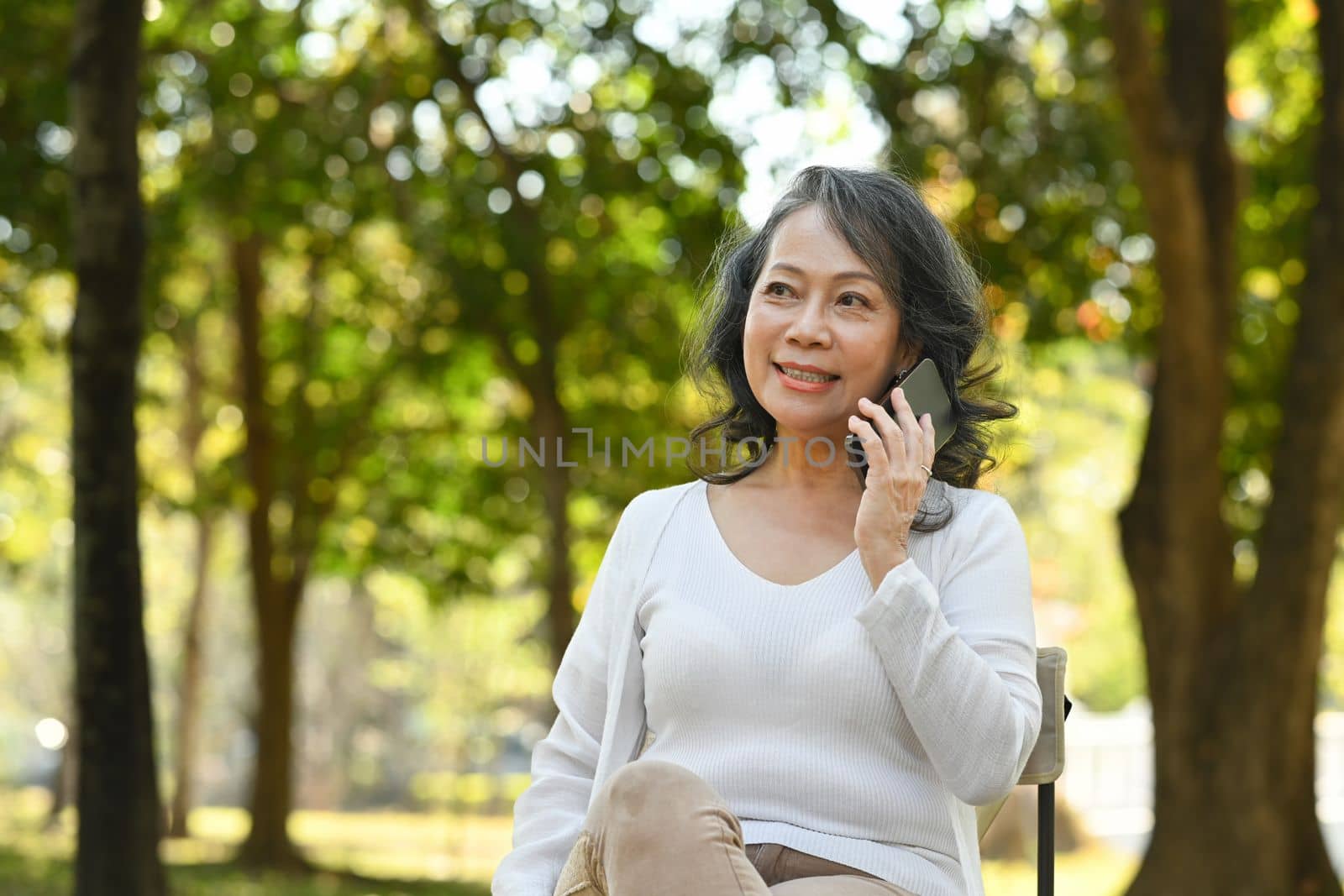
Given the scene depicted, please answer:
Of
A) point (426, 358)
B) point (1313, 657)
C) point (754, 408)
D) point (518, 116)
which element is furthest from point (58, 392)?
point (754, 408)

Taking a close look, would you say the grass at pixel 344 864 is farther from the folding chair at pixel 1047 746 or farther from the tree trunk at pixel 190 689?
the folding chair at pixel 1047 746

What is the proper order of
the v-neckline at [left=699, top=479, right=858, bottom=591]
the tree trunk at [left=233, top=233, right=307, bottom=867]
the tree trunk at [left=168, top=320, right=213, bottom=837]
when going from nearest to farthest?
the v-neckline at [left=699, top=479, right=858, bottom=591], the tree trunk at [left=233, top=233, right=307, bottom=867], the tree trunk at [left=168, top=320, right=213, bottom=837]

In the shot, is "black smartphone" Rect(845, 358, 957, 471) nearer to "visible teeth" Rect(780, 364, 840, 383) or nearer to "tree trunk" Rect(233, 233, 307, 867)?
"visible teeth" Rect(780, 364, 840, 383)

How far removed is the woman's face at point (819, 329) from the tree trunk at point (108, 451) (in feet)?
15.6

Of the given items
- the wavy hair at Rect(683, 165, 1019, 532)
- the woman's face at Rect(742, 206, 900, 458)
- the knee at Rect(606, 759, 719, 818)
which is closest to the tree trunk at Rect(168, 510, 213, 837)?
the wavy hair at Rect(683, 165, 1019, 532)

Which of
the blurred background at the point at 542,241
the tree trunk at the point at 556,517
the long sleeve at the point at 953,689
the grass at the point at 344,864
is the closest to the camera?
the long sleeve at the point at 953,689

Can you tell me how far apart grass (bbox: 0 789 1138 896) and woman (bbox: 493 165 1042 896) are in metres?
3.48

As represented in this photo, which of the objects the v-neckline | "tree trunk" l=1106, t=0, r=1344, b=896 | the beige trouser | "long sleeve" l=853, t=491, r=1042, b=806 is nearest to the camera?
the beige trouser

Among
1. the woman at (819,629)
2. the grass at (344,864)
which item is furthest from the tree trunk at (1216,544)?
the woman at (819,629)

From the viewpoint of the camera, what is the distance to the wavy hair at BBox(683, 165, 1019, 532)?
257 cm

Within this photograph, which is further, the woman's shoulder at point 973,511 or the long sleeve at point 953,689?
the woman's shoulder at point 973,511

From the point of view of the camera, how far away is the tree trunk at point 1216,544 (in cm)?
791

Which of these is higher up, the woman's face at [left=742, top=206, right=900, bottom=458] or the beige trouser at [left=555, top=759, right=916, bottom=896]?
the woman's face at [left=742, top=206, right=900, bottom=458]

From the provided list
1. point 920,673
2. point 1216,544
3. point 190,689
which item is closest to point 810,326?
point 920,673
